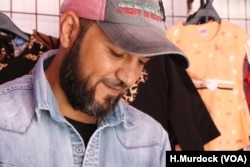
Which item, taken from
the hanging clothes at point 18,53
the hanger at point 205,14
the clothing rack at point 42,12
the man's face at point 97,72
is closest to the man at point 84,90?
the man's face at point 97,72

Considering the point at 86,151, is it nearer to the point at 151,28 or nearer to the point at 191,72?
the point at 151,28

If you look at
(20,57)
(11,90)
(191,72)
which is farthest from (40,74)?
(191,72)

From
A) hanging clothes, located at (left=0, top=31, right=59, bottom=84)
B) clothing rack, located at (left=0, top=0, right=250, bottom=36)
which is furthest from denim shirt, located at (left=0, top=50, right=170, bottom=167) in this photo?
clothing rack, located at (left=0, top=0, right=250, bottom=36)

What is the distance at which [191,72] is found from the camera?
4.17 feet

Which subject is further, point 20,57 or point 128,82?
point 20,57

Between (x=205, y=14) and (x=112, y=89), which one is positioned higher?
(x=205, y=14)

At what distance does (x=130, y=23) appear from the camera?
0.69 m

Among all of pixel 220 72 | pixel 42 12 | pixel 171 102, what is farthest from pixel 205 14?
pixel 42 12

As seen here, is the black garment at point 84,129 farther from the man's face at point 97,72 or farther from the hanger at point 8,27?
the hanger at point 8,27

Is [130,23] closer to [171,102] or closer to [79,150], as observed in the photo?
[79,150]

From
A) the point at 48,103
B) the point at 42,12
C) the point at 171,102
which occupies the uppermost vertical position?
the point at 42,12

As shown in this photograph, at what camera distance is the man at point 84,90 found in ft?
2.26

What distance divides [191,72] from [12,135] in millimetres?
713

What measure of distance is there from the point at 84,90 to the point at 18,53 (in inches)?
16.3
